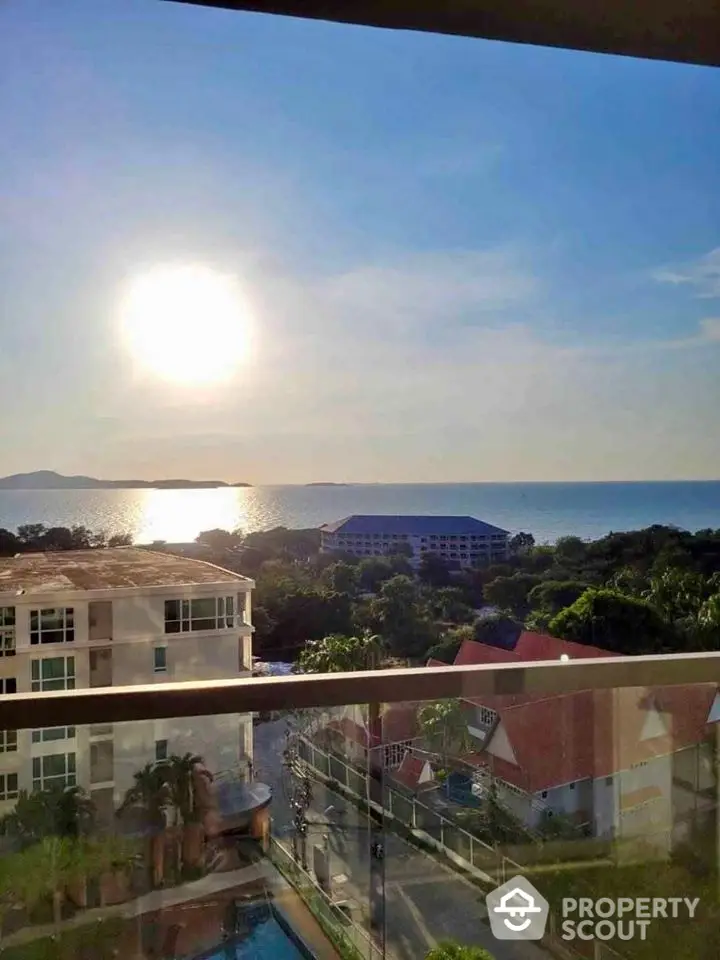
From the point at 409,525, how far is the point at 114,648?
81cm

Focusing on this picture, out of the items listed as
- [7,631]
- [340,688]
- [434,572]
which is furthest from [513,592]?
[7,631]

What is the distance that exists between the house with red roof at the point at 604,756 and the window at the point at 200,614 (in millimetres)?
649

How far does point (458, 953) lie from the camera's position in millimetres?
1770

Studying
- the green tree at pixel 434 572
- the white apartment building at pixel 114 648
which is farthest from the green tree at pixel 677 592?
the white apartment building at pixel 114 648

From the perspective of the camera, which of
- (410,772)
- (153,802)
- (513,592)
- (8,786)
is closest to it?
(8,786)

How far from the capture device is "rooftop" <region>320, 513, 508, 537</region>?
6.65ft

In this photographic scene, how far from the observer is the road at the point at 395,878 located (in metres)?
1.78

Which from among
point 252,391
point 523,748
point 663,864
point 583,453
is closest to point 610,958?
point 663,864

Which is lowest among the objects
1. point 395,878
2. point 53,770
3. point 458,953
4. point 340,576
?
point 458,953

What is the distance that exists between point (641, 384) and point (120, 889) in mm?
1863

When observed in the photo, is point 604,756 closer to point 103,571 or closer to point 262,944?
point 262,944

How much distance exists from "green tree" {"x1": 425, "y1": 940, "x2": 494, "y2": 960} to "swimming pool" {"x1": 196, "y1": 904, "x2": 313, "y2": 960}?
29cm

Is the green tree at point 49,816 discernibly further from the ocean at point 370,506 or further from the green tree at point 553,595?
the green tree at point 553,595

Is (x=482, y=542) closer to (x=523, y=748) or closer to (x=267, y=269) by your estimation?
(x=523, y=748)
